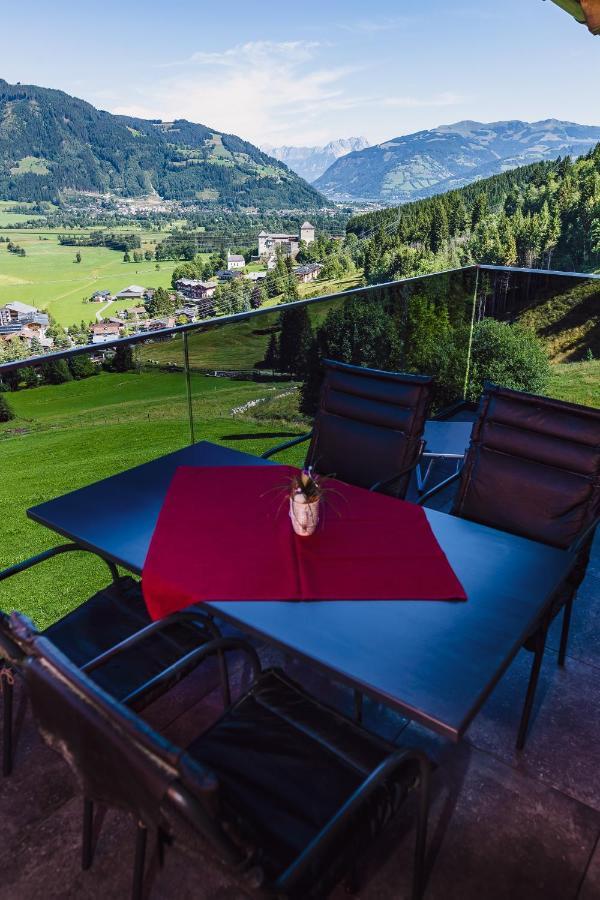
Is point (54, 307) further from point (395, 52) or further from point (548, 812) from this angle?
point (548, 812)

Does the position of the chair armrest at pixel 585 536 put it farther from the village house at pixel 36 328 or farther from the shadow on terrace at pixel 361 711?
the village house at pixel 36 328

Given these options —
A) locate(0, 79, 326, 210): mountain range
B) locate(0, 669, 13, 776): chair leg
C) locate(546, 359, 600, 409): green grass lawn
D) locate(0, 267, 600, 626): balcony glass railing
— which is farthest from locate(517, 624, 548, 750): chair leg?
locate(0, 79, 326, 210): mountain range

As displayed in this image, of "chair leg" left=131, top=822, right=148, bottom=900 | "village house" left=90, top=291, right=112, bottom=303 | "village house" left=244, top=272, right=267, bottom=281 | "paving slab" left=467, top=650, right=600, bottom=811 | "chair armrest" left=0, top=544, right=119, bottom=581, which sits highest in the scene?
"chair armrest" left=0, top=544, right=119, bottom=581

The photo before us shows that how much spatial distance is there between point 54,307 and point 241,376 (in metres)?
73.7

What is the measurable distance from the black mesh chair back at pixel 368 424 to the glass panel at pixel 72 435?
1.00 m

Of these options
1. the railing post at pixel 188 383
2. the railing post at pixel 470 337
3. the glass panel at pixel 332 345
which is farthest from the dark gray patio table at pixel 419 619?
the railing post at pixel 470 337

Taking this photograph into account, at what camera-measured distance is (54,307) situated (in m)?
71.5

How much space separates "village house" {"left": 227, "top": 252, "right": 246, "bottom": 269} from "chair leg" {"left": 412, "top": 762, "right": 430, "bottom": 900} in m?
76.3

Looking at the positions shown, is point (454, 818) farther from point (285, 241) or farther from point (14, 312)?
point (285, 241)

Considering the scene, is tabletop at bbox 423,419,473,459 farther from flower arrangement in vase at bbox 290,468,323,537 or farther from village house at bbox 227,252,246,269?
village house at bbox 227,252,246,269

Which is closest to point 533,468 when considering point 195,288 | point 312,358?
point 312,358

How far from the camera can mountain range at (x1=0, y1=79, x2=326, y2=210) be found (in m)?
107

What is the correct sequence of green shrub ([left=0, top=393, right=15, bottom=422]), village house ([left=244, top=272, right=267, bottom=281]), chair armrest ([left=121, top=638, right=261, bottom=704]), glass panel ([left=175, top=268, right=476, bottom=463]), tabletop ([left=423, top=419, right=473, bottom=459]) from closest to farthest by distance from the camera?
1. chair armrest ([left=121, top=638, right=261, bottom=704])
2. green shrub ([left=0, top=393, right=15, bottom=422])
3. tabletop ([left=423, top=419, right=473, bottom=459])
4. glass panel ([left=175, top=268, right=476, bottom=463])
5. village house ([left=244, top=272, right=267, bottom=281])

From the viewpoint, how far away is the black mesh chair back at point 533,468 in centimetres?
228
